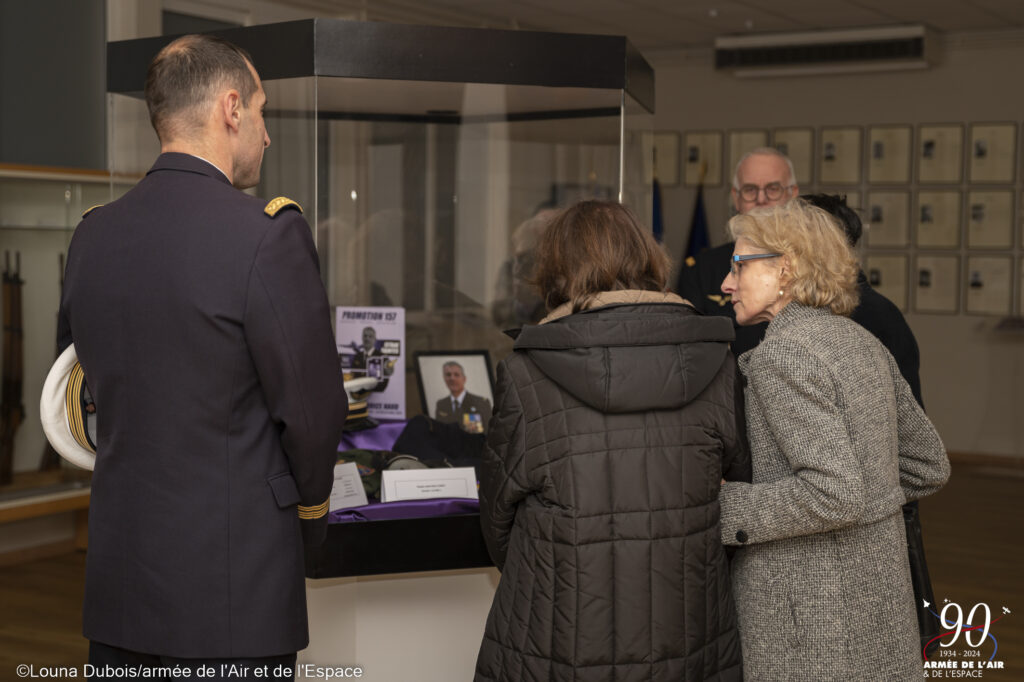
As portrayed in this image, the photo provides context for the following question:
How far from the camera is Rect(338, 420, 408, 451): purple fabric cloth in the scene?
9.76 feet

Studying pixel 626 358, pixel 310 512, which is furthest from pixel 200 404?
pixel 626 358

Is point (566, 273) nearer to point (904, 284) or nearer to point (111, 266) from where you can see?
point (111, 266)

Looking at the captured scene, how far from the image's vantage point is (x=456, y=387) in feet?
10.6

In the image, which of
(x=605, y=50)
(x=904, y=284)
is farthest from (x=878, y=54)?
(x=605, y=50)

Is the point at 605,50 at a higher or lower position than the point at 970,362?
higher

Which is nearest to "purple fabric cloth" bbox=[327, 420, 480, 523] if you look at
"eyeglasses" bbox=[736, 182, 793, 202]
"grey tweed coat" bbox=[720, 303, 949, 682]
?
"grey tweed coat" bbox=[720, 303, 949, 682]

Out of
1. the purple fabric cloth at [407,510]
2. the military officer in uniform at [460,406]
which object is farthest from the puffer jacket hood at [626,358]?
the military officer in uniform at [460,406]

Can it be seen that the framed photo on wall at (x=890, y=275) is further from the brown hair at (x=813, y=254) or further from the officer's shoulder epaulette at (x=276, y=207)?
the officer's shoulder epaulette at (x=276, y=207)

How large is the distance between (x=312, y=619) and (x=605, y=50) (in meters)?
1.61

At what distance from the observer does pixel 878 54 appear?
755 centimetres

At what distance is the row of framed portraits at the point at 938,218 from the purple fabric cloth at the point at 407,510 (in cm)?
576

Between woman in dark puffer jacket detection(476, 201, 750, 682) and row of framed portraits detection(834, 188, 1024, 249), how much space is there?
6.32 meters

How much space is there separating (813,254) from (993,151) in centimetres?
649

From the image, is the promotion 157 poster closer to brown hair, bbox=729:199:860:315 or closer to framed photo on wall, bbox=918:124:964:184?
brown hair, bbox=729:199:860:315
